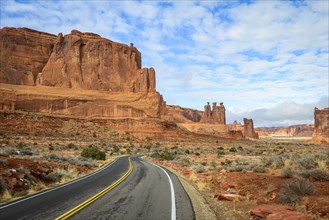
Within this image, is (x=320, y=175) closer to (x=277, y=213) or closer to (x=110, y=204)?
(x=277, y=213)

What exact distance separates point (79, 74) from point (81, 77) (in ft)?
4.30

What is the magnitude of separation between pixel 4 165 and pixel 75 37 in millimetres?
109082

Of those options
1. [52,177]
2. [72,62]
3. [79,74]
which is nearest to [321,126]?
[79,74]

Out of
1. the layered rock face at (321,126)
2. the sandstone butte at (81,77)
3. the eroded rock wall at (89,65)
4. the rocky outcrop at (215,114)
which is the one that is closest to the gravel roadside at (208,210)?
the sandstone butte at (81,77)

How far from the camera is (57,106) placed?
322 ft

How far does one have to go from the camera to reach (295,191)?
934 centimetres

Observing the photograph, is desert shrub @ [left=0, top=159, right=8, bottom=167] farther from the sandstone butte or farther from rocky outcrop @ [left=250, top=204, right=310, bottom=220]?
the sandstone butte

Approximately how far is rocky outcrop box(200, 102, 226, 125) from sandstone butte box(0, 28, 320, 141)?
73.7 meters

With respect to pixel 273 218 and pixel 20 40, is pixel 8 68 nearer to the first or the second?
pixel 20 40

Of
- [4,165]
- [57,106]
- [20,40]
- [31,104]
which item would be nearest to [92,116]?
[57,106]

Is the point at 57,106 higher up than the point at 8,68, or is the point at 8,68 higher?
the point at 8,68

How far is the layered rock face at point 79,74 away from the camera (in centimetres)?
10169

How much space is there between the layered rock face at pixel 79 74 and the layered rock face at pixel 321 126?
58.9m

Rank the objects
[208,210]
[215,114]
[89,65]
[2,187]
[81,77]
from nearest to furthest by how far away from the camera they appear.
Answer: [208,210] → [2,187] → [81,77] → [89,65] → [215,114]
